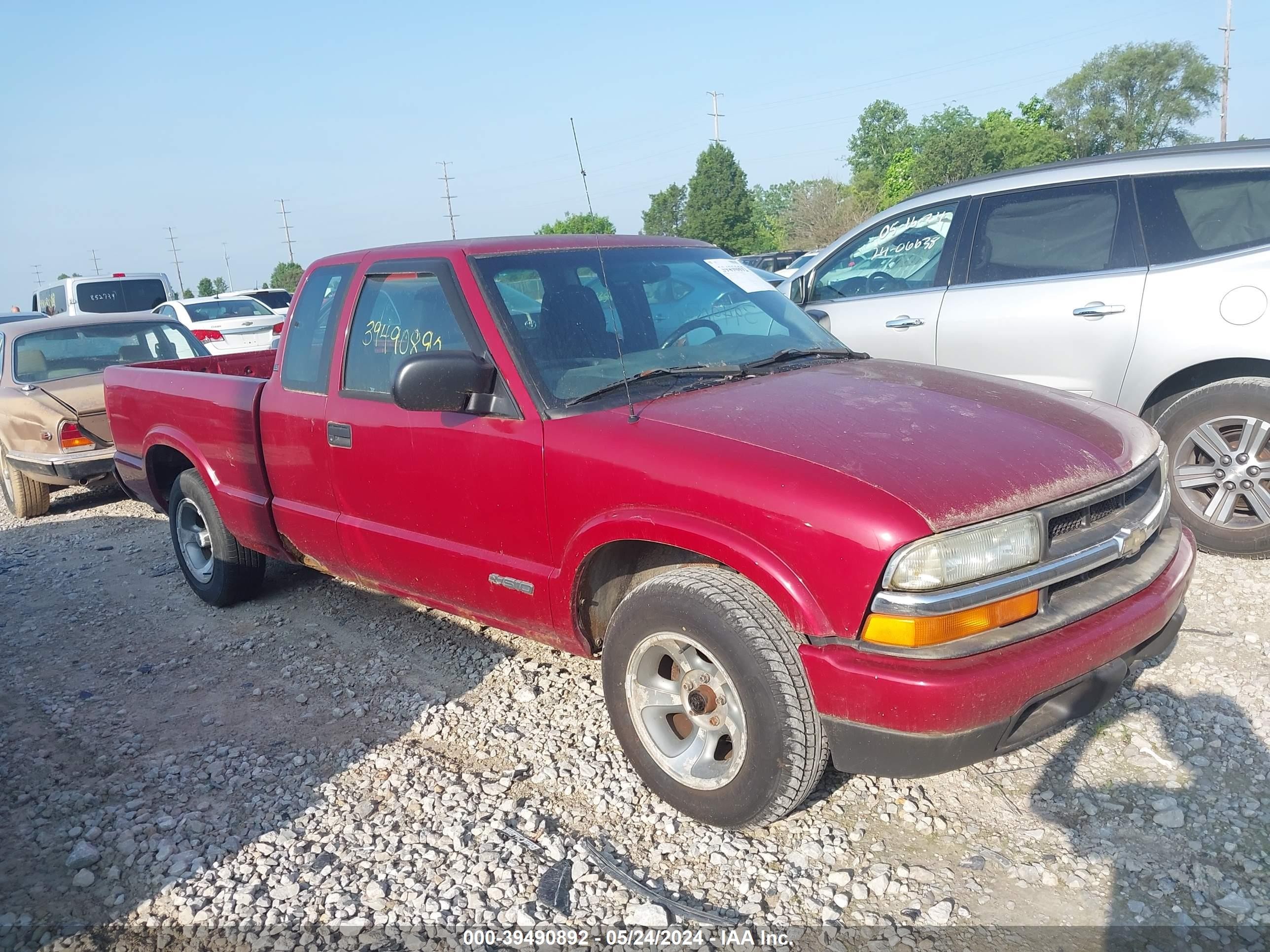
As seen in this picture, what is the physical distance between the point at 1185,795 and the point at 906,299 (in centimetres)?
343

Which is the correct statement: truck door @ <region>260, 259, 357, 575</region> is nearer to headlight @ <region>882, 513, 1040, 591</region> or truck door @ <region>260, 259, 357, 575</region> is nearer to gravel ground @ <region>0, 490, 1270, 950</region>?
gravel ground @ <region>0, 490, 1270, 950</region>

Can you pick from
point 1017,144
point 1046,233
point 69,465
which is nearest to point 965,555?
point 1046,233

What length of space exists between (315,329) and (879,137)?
87.8 meters

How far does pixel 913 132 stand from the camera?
83.0 metres

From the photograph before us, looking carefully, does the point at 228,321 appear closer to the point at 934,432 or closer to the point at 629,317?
the point at 629,317

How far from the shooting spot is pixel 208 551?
17.9ft

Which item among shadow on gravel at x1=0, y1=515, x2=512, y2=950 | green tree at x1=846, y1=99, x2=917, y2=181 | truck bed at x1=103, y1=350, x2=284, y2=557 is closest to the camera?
shadow on gravel at x1=0, y1=515, x2=512, y2=950

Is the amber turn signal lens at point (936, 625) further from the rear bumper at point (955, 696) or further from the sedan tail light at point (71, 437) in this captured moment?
the sedan tail light at point (71, 437)

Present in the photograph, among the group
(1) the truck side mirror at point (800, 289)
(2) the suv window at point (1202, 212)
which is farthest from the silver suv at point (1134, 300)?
(1) the truck side mirror at point (800, 289)

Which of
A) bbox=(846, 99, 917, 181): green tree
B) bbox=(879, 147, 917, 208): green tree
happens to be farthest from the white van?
bbox=(846, 99, 917, 181): green tree

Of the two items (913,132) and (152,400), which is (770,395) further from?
(913,132)

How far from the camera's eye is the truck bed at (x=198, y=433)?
467 cm

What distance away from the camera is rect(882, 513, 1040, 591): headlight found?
95.5 inches

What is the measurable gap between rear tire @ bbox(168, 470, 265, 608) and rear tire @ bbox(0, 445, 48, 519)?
3.29m
